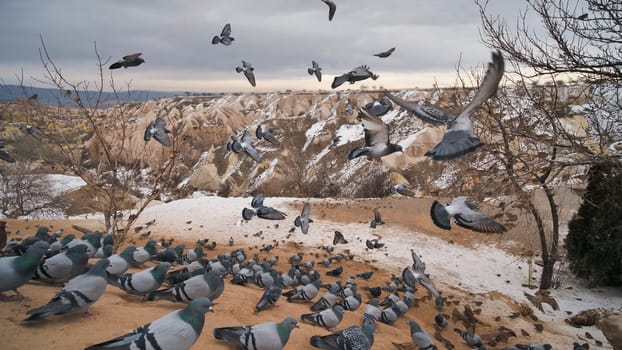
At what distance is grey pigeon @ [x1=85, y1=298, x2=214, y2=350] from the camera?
246cm

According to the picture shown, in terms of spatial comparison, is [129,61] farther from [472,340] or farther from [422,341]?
[472,340]

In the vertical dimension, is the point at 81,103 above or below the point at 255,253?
above

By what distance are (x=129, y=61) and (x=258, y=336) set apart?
13.6 ft

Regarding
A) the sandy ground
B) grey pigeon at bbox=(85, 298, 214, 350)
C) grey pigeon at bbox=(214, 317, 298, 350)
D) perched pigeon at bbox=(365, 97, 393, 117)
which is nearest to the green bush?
the sandy ground

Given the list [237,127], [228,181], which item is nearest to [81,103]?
[228,181]

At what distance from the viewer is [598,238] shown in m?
8.83

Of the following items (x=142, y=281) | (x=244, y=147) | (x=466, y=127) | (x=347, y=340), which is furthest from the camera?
(x=244, y=147)

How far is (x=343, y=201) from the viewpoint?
15.9 meters

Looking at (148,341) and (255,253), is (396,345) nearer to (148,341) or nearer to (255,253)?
(148,341)

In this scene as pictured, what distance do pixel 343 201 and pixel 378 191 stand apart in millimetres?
5712

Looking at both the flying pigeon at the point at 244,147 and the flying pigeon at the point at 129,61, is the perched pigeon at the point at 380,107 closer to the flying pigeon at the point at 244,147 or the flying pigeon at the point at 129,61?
the flying pigeon at the point at 244,147

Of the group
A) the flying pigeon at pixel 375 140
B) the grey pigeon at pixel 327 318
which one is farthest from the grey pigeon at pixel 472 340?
the flying pigeon at pixel 375 140

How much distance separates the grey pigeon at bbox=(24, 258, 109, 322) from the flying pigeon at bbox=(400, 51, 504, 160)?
2.86 m

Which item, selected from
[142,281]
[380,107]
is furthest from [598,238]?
[142,281]
